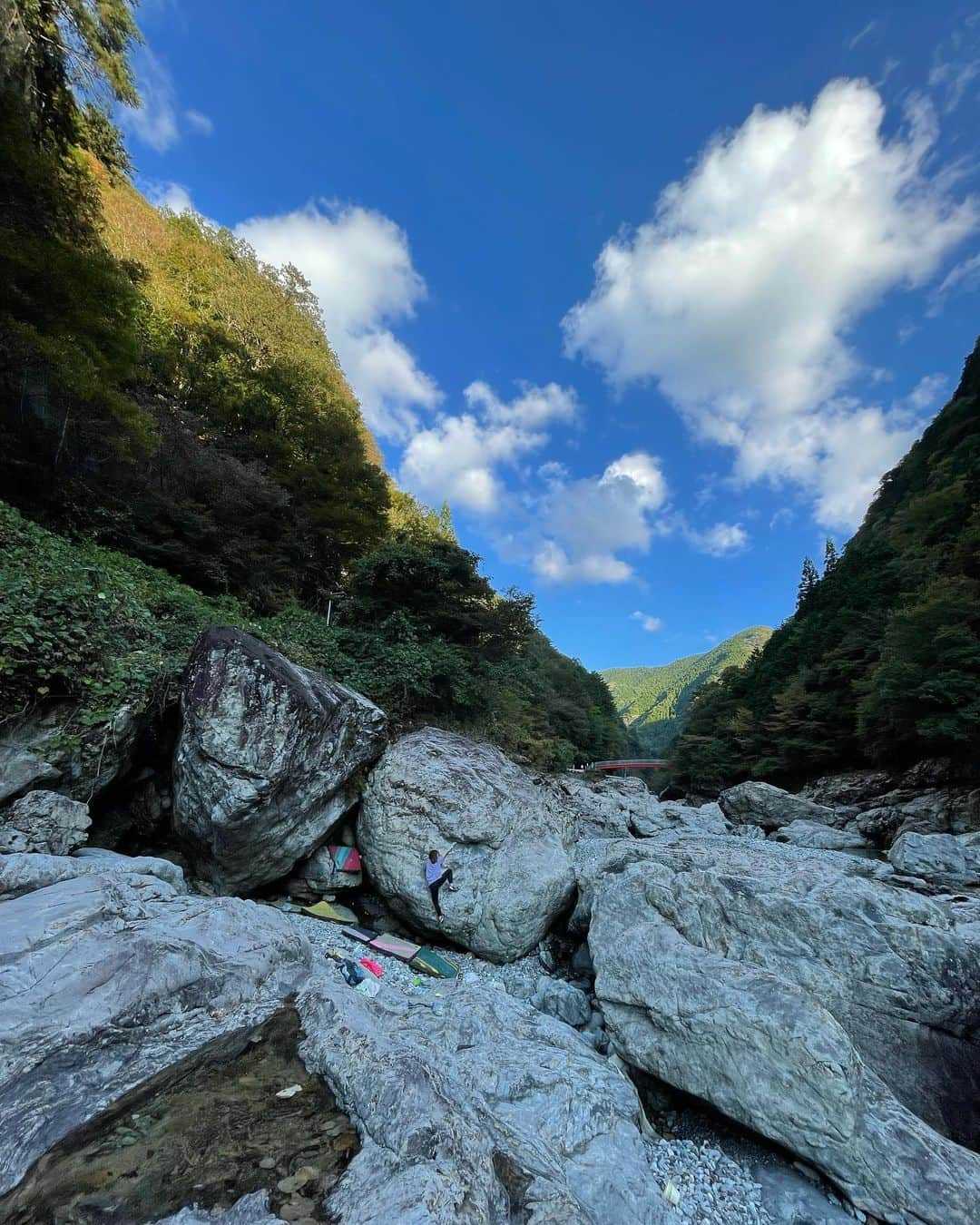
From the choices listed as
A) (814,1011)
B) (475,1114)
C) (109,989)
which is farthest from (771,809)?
(109,989)

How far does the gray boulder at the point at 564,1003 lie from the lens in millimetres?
6748

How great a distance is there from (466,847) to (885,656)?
25.8 metres

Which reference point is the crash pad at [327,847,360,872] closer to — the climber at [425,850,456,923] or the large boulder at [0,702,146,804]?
the climber at [425,850,456,923]

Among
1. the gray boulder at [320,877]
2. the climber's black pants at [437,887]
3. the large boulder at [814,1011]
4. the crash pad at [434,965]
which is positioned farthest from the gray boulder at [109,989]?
the large boulder at [814,1011]

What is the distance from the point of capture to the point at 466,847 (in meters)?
9.15

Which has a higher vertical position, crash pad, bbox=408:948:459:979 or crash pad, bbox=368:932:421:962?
crash pad, bbox=368:932:421:962

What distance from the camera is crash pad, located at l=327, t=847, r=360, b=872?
9.37m

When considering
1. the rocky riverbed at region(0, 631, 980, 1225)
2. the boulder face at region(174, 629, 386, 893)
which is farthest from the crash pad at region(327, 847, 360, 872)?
the boulder face at region(174, 629, 386, 893)

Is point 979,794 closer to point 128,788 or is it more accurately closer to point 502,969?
point 502,969

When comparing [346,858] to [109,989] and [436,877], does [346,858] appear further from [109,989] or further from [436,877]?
[109,989]

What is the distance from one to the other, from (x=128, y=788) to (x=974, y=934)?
13.4 m

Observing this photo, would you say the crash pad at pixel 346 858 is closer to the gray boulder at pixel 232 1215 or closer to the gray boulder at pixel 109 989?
the gray boulder at pixel 109 989

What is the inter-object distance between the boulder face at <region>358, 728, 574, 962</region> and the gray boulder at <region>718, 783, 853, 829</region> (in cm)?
1783

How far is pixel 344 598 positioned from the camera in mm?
15336
